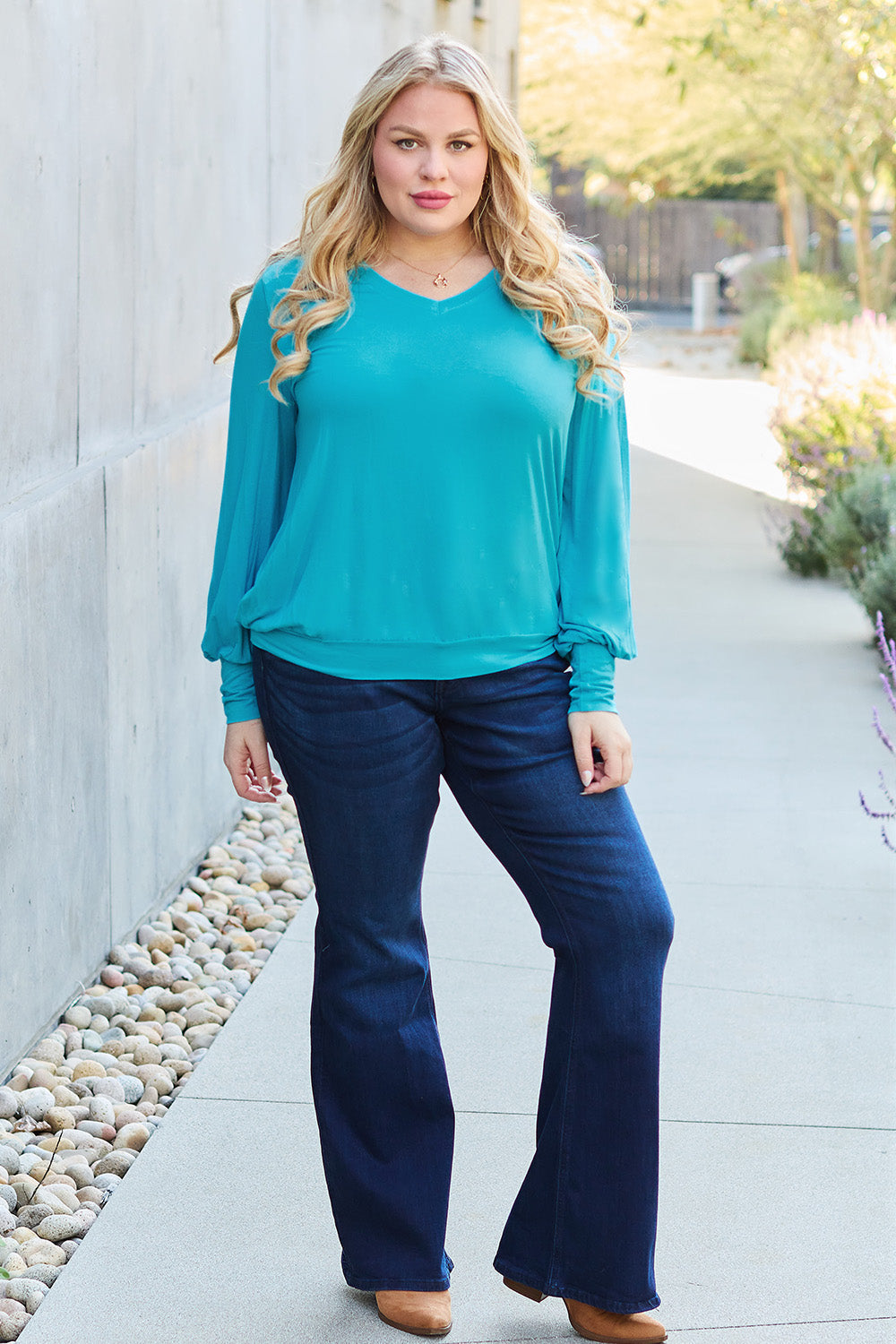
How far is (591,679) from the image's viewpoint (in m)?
2.54

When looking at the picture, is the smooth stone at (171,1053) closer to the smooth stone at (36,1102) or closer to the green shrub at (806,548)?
the smooth stone at (36,1102)

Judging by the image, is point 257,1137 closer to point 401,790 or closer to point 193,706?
point 401,790

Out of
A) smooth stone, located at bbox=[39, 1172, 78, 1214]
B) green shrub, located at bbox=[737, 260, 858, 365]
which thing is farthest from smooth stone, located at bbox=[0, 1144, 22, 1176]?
green shrub, located at bbox=[737, 260, 858, 365]

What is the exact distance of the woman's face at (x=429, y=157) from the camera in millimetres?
2451

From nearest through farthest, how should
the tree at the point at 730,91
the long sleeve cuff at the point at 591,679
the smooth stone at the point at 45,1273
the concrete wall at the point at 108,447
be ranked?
the long sleeve cuff at the point at 591,679
the smooth stone at the point at 45,1273
the concrete wall at the point at 108,447
the tree at the point at 730,91

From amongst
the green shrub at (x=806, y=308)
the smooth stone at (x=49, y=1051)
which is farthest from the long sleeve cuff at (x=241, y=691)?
the green shrub at (x=806, y=308)

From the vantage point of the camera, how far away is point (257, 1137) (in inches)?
133

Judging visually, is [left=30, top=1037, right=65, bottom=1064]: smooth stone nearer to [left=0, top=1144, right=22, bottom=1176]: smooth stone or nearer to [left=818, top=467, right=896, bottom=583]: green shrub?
[left=0, top=1144, right=22, bottom=1176]: smooth stone

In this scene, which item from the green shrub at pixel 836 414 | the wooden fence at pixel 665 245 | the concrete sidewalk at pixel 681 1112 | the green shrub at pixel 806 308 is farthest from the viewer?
the wooden fence at pixel 665 245

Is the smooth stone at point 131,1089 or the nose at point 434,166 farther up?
the nose at point 434,166

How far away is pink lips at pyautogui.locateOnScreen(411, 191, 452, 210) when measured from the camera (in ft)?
8.09

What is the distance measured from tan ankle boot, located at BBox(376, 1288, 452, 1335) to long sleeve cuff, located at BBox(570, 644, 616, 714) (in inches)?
38.5

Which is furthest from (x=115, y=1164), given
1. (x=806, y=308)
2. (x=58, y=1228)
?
(x=806, y=308)

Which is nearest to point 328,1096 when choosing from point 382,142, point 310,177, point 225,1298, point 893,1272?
point 225,1298
